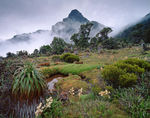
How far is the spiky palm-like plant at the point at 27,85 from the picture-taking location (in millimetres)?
2200

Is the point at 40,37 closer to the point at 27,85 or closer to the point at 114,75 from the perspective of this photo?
the point at 114,75

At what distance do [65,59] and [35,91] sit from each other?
11.1 metres

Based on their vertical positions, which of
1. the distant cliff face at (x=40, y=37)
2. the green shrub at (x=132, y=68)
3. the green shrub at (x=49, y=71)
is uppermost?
the distant cliff face at (x=40, y=37)

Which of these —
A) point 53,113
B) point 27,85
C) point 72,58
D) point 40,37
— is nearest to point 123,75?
point 53,113

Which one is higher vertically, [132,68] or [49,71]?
[132,68]

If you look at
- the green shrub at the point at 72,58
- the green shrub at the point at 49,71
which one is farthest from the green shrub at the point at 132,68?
the green shrub at the point at 72,58

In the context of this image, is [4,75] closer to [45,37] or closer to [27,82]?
[27,82]

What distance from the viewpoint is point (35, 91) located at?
2.31 metres

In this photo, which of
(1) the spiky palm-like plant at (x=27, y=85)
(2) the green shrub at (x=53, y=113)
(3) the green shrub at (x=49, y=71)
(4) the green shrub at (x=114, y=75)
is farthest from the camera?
(3) the green shrub at (x=49, y=71)

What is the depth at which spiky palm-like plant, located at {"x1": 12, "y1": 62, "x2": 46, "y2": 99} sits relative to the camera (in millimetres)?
2200

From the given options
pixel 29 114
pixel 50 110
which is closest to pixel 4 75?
pixel 29 114

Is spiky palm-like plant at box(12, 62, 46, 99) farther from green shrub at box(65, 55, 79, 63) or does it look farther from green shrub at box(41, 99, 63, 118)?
green shrub at box(65, 55, 79, 63)

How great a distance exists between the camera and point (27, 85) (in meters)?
2.20

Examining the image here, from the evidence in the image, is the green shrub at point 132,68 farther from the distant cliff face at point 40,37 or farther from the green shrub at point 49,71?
→ the distant cliff face at point 40,37
